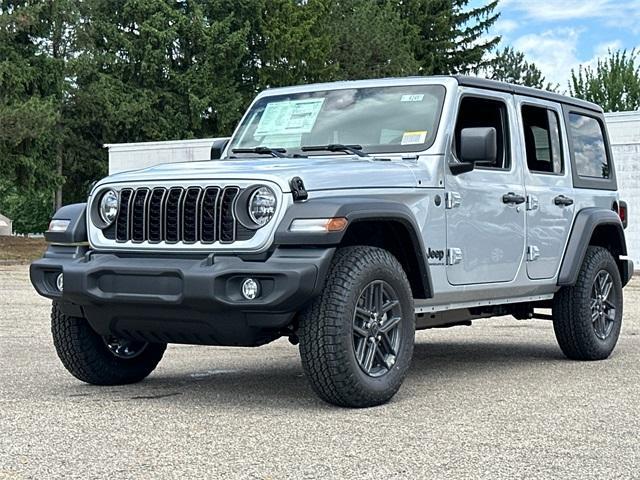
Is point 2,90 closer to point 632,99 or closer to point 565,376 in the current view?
point 565,376

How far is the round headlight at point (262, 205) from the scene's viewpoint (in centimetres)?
611

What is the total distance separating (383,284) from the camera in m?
6.48

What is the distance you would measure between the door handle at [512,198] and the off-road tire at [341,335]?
1766mm

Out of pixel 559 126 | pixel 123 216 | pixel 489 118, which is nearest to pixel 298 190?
pixel 123 216

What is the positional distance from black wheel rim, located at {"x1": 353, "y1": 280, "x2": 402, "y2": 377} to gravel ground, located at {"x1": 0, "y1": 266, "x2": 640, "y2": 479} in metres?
0.27

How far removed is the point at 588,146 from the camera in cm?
955

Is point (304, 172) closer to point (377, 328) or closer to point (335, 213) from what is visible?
point (335, 213)

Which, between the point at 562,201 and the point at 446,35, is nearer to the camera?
the point at 562,201

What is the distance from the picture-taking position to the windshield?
742 centimetres

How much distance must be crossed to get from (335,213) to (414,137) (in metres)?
1.54

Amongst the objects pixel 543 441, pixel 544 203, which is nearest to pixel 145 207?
pixel 543 441

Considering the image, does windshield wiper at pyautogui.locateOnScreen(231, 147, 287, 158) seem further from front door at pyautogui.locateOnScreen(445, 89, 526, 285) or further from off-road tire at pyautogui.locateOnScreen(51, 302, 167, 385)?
off-road tire at pyautogui.locateOnScreen(51, 302, 167, 385)

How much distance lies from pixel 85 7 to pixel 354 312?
1928 inches

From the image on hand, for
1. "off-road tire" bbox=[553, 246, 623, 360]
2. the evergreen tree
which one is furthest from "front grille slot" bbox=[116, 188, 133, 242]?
the evergreen tree
